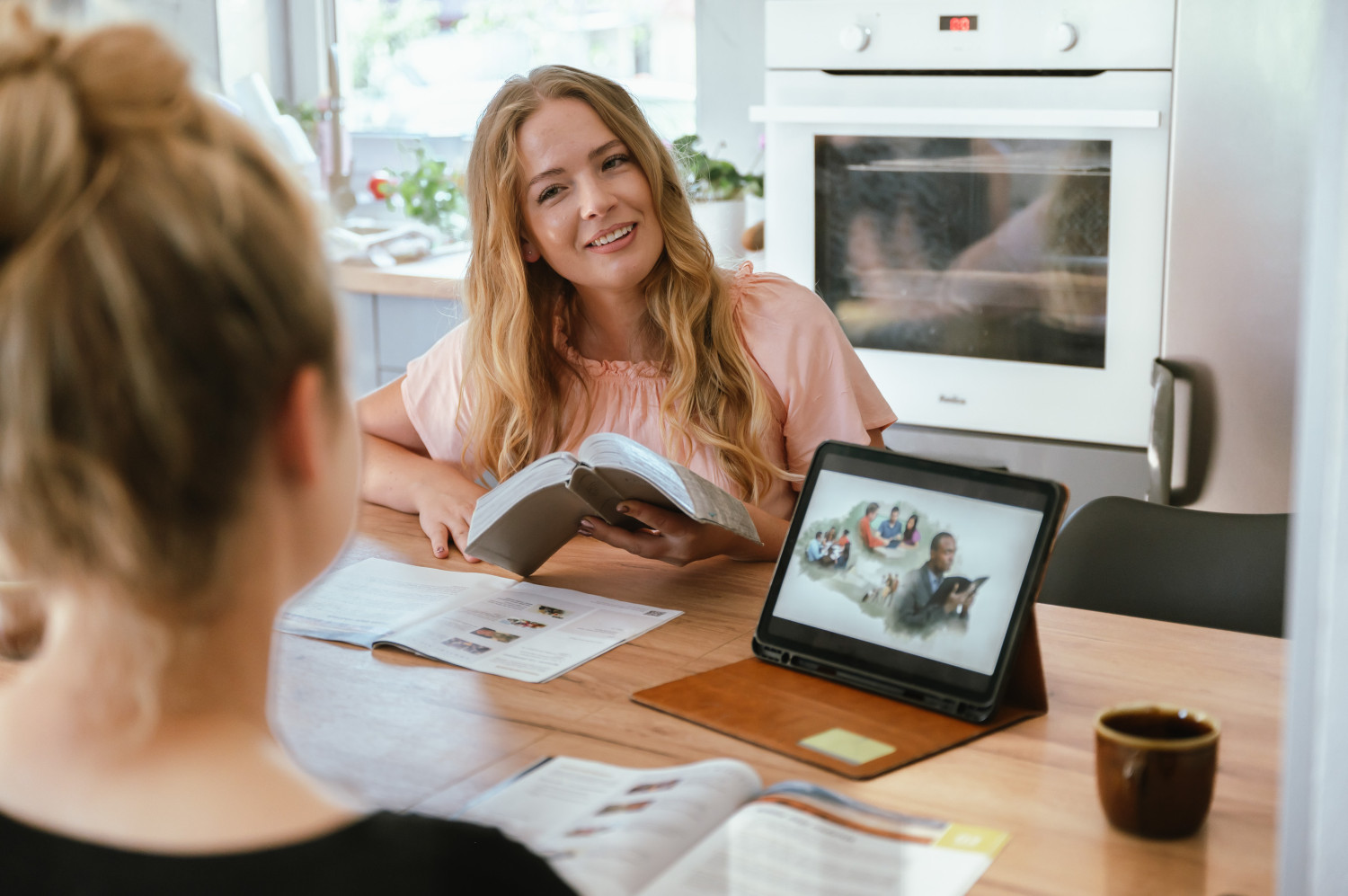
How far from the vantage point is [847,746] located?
3.29ft

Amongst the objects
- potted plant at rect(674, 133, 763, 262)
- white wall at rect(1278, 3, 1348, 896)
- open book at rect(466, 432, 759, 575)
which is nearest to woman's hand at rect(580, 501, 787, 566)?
open book at rect(466, 432, 759, 575)

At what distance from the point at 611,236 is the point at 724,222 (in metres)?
1.24

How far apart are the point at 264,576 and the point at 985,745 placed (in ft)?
2.07

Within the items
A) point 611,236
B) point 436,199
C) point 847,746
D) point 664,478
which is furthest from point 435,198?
point 847,746

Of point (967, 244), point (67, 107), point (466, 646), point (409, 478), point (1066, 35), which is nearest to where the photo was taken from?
point (67, 107)

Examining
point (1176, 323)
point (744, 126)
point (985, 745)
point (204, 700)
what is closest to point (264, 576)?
point (204, 700)

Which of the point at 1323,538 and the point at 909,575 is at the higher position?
the point at 1323,538

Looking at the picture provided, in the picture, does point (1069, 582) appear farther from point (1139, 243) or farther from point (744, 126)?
point (744, 126)

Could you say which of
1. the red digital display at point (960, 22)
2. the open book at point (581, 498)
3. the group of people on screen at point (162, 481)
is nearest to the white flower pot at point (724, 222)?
the red digital display at point (960, 22)

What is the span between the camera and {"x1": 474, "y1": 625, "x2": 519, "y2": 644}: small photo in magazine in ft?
4.10

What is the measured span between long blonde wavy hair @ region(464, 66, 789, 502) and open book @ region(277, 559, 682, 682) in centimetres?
36

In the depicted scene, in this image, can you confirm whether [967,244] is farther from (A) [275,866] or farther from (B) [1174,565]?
(A) [275,866]

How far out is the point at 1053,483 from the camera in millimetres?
1022

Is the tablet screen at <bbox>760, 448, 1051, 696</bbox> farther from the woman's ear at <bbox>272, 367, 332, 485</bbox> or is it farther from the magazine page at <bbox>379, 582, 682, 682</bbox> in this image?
the woman's ear at <bbox>272, 367, 332, 485</bbox>
